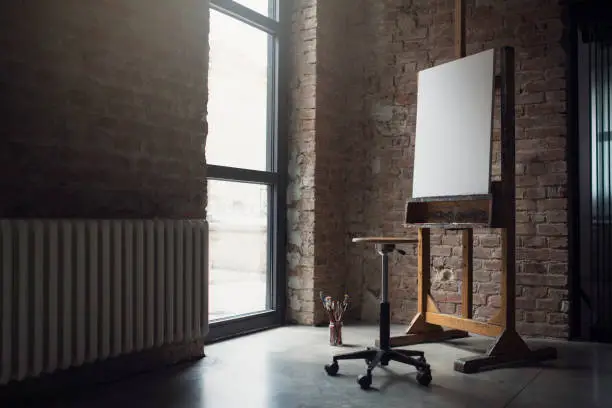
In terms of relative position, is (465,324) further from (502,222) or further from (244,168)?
(244,168)

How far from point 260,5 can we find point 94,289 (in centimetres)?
285

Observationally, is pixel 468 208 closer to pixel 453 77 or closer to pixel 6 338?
pixel 453 77

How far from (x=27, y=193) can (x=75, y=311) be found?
0.61 metres

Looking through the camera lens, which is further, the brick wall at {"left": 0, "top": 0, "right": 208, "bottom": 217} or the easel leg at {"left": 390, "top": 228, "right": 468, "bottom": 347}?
the easel leg at {"left": 390, "top": 228, "right": 468, "bottom": 347}

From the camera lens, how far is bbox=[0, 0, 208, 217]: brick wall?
2941 millimetres

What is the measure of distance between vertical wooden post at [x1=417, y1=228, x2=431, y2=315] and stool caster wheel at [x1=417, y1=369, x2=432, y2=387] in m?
1.11

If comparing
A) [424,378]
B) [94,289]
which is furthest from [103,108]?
[424,378]

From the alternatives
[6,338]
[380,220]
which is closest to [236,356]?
[6,338]

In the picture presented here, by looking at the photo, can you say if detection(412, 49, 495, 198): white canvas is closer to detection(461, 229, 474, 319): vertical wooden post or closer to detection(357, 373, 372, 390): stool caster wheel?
detection(461, 229, 474, 319): vertical wooden post

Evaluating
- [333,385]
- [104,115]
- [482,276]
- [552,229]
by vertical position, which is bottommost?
[333,385]

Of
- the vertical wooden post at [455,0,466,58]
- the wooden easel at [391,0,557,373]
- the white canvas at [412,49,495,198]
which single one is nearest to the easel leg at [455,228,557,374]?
the wooden easel at [391,0,557,373]

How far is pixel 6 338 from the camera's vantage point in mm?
2693

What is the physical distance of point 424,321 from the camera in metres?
4.31

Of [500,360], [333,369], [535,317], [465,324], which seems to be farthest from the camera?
[535,317]
